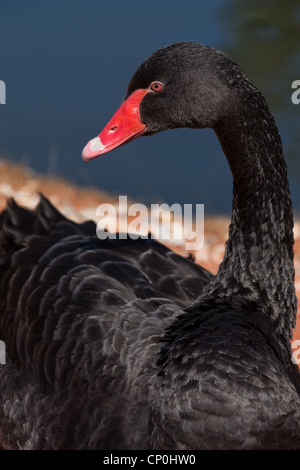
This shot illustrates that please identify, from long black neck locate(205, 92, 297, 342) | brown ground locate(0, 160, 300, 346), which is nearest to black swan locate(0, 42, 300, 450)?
long black neck locate(205, 92, 297, 342)

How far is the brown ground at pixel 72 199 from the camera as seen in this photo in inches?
229

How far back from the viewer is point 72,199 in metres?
6.96

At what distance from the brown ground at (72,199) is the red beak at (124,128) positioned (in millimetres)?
2618

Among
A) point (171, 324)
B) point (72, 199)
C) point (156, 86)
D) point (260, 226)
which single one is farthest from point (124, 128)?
point (72, 199)

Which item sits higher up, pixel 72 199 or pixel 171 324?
pixel 72 199

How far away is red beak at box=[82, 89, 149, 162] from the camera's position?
9.62 ft

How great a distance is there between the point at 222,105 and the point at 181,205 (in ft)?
15.9

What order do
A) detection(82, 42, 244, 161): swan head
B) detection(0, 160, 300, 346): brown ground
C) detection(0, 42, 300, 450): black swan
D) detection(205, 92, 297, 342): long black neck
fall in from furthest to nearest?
detection(0, 160, 300, 346): brown ground → detection(205, 92, 297, 342): long black neck → detection(82, 42, 244, 161): swan head → detection(0, 42, 300, 450): black swan

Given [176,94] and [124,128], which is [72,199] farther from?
[176,94]

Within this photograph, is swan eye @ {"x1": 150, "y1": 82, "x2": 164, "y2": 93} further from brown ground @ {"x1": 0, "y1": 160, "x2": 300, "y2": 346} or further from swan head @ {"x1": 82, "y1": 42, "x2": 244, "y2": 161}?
brown ground @ {"x1": 0, "y1": 160, "x2": 300, "y2": 346}

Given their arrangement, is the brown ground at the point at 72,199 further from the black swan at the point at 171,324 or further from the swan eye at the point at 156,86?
the swan eye at the point at 156,86

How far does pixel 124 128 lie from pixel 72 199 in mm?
4031

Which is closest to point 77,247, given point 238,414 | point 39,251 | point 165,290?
point 39,251

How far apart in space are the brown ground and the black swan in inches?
88.0
